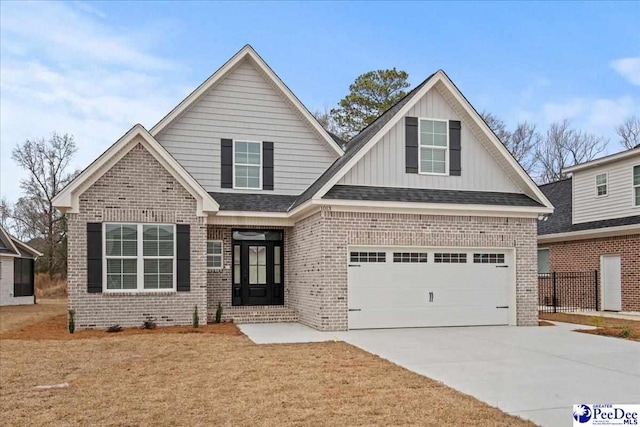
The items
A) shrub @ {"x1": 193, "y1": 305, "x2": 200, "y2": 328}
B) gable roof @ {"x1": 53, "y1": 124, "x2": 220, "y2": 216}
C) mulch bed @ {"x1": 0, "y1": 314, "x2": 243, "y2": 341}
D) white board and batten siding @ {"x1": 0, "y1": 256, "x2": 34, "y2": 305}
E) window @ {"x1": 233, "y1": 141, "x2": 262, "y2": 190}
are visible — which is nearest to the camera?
mulch bed @ {"x1": 0, "y1": 314, "x2": 243, "y2": 341}

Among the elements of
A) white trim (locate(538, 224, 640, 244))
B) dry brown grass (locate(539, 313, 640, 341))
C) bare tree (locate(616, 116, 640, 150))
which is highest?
bare tree (locate(616, 116, 640, 150))

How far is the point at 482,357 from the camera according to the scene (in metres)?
10.1

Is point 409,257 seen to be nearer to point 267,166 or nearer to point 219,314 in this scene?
point 267,166

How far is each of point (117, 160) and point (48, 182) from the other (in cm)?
2954

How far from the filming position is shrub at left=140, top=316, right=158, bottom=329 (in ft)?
46.0

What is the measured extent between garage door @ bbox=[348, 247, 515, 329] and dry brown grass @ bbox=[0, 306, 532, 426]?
3217 millimetres

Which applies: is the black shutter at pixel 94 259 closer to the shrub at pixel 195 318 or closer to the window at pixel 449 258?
the shrub at pixel 195 318

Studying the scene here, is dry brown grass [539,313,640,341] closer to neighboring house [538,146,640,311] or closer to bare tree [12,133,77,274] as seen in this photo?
neighboring house [538,146,640,311]

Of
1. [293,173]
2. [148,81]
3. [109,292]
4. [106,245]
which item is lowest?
[109,292]

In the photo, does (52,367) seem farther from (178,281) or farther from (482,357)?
(482,357)

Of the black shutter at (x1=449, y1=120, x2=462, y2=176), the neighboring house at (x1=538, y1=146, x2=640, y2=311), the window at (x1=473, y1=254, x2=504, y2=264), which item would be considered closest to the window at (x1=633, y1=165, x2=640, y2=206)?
the neighboring house at (x1=538, y1=146, x2=640, y2=311)

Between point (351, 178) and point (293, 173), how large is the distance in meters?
3.06

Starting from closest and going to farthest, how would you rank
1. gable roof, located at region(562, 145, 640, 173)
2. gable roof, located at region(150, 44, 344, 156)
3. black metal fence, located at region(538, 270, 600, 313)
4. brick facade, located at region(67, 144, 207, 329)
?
brick facade, located at region(67, 144, 207, 329), gable roof, located at region(150, 44, 344, 156), gable roof, located at region(562, 145, 640, 173), black metal fence, located at region(538, 270, 600, 313)

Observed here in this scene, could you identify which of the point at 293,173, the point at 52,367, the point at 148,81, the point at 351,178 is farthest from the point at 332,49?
the point at 52,367
